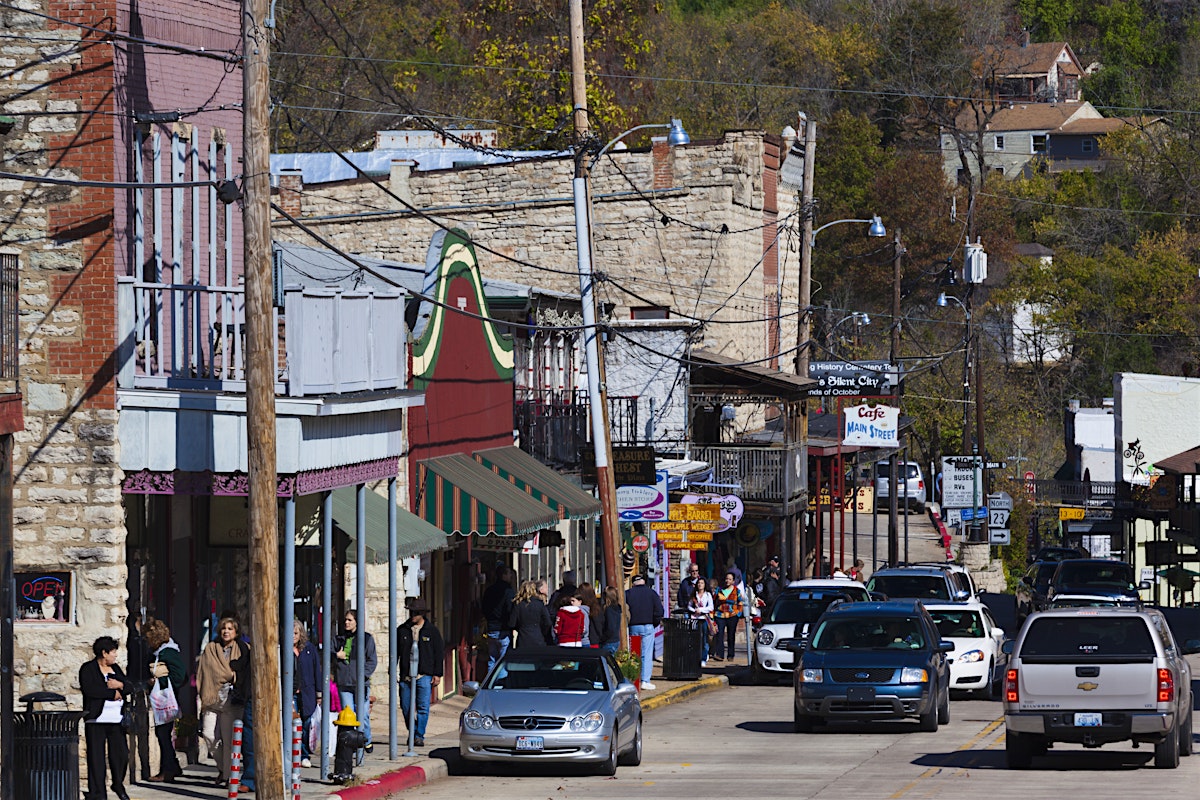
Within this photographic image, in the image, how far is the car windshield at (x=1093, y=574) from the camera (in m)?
42.2

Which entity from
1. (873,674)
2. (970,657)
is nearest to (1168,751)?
(873,674)

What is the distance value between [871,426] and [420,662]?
2763cm

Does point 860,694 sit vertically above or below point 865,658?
below

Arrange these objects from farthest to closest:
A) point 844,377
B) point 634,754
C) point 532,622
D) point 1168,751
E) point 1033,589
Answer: point 844,377 < point 1033,589 < point 532,622 < point 634,754 < point 1168,751

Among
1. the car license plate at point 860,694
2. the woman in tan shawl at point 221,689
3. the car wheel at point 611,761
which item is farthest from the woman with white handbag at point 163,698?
the car license plate at point 860,694

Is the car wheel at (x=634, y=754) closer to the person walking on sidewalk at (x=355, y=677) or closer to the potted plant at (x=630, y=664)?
the person walking on sidewalk at (x=355, y=677)

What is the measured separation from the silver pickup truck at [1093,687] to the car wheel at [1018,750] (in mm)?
10

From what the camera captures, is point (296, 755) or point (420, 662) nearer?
point (296, 755)

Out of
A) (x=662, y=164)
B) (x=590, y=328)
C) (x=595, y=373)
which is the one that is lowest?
(x=595, y=373)

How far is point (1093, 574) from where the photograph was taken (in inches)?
1681

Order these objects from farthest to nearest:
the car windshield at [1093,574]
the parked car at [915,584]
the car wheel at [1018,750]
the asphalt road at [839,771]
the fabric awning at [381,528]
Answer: the car windshield at [1093,574]
the parked car at [915,584]
the fabric awning at [381,528]
the car wheel at [1018,750]
the asphalt road at [839,771]

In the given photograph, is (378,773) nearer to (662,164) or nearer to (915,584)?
(915,584)

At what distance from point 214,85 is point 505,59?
1468 inches

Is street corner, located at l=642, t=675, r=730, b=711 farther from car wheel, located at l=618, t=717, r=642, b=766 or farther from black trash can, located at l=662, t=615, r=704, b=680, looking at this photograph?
car wheel, located at l=618, t=717, r=642, b=766
